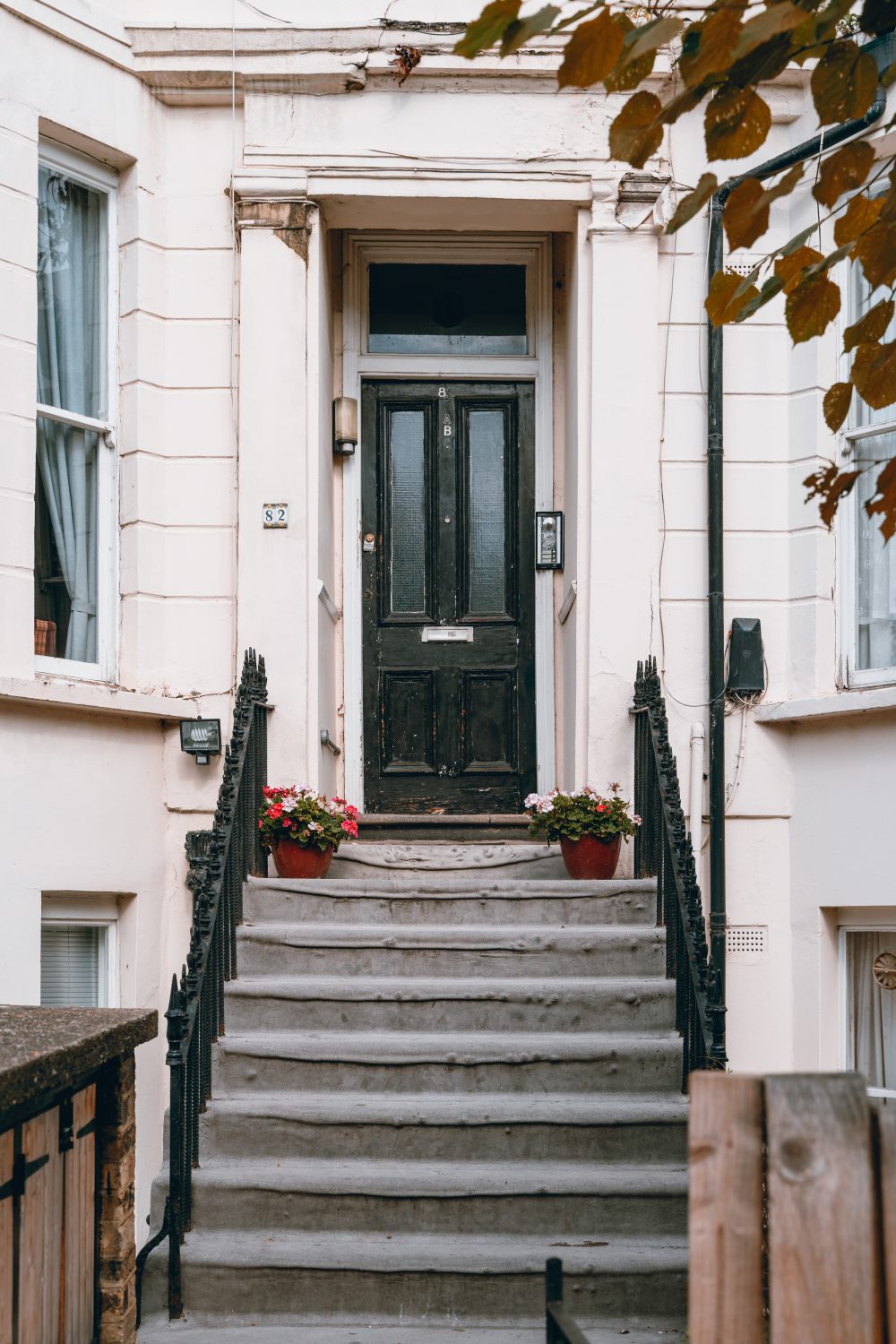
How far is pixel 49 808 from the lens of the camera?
6098 millimetres

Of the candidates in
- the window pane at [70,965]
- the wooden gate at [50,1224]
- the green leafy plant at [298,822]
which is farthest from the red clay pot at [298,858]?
the wooden gate at [50,1224]

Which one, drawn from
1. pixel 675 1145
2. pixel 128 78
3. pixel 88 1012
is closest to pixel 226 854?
pixel 675 1145

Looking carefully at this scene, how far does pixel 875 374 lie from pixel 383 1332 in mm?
3085

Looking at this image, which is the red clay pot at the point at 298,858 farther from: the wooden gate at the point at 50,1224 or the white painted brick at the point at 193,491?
the wooden gate at the point at 50,1224

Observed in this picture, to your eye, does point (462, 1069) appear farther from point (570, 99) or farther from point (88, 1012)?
point (570, 99)

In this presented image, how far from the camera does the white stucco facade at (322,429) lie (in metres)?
6.58

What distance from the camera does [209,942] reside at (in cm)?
511

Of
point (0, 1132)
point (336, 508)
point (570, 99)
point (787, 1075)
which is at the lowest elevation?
point (0, 1132)

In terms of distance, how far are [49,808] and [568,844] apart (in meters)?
2.16

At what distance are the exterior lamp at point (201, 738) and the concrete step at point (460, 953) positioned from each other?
1050 millimetres

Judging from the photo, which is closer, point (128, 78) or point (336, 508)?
point (128, 78)

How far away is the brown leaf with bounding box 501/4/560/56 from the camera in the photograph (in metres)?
2.33

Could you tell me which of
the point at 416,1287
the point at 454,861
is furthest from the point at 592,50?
the point at 454,861

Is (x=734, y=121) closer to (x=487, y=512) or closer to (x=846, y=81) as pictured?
(x=846, y=81)
